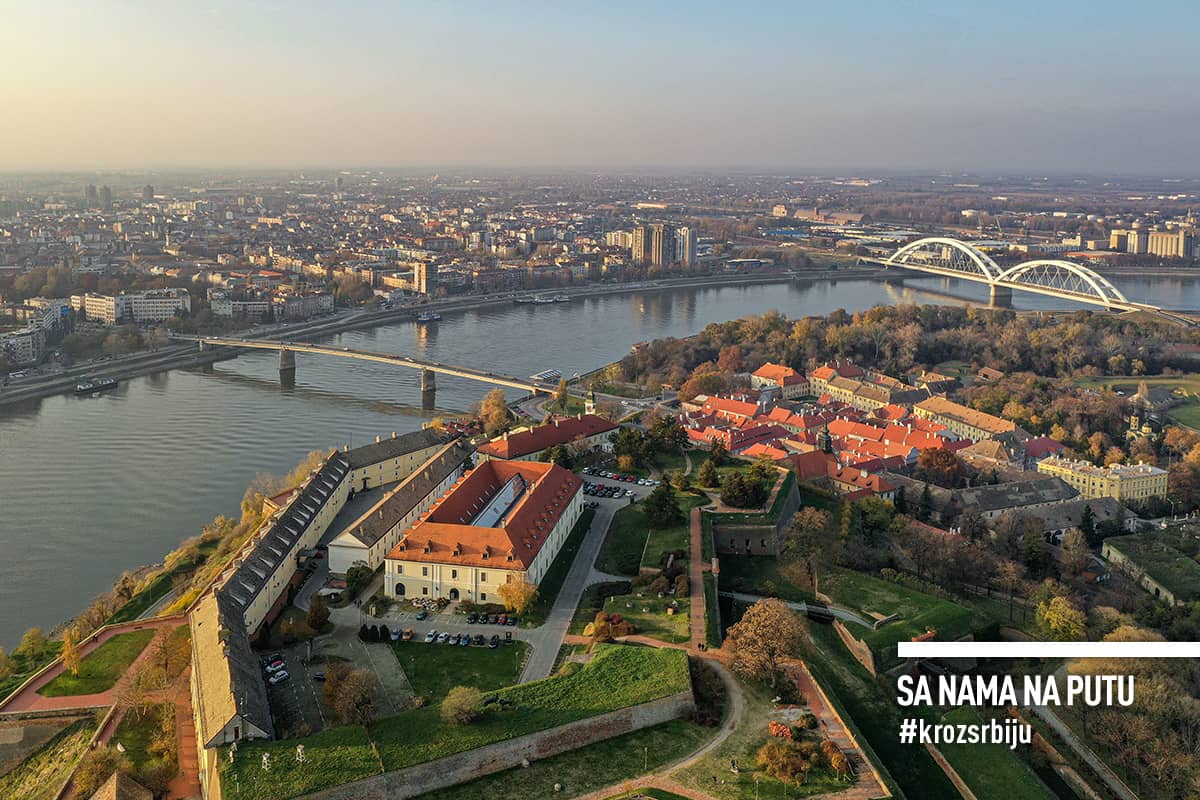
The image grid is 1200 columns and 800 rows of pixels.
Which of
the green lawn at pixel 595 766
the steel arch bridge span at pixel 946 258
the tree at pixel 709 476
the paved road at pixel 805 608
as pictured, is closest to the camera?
the green lawn at pixel 595 766

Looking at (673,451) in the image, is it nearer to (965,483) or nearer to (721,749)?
(965,483)

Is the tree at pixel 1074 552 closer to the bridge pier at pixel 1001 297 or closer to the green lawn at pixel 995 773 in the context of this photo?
the green lawn at pixel 995 773

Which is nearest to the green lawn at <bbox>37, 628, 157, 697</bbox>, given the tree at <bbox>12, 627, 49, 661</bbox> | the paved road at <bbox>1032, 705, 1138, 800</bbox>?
the tree at <bbox>12, 627, 49, 661</bbox>

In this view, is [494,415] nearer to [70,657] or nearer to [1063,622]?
[70,657]

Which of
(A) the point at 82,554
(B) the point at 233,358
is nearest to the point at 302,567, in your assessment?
(A) the point at 82,554

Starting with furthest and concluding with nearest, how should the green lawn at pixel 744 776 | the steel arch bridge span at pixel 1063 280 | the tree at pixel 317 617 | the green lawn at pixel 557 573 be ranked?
the steel arch bridge span at pixel 1063 280 → the green lawn at pixel 557 573 → the tree at pixel 317 617 → the green lawn at pixel 744 776

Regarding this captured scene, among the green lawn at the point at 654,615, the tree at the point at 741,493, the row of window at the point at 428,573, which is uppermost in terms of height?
the tree at the point at 741,493

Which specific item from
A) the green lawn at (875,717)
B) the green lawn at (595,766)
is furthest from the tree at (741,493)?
the green lawn at (595,766)
